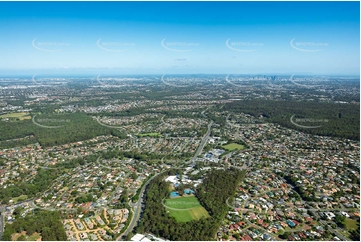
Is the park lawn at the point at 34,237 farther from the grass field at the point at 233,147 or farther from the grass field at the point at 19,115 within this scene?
the grass field at the point at 19,115

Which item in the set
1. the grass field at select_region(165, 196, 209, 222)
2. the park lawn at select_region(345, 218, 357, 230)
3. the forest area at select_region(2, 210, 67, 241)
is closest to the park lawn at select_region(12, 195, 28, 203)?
the forest area at select_region(2, 210, 67, 241)

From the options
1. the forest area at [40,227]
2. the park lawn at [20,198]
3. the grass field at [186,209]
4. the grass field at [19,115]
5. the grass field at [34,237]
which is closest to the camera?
the forest area at [40,227]

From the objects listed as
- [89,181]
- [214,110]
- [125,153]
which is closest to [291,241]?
[89,181]

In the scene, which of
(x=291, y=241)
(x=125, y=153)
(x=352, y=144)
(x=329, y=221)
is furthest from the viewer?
(x=352, y=144)

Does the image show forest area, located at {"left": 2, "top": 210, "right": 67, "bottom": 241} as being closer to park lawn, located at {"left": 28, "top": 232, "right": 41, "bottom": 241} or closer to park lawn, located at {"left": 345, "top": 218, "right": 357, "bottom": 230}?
park lawn, located at {"left": 28, "top": 232, "right": 41, "bottom": 241}

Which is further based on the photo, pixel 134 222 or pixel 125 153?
pixel 125 153

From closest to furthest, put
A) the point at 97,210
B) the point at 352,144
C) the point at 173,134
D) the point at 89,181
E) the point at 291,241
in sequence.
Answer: the point at 291,241, the point at 97,210, the point at 89,181, the point at 352,144, the point at 173,134

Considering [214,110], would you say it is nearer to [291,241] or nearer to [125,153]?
[125,153]

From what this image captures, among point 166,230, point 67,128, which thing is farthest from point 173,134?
point 166,230

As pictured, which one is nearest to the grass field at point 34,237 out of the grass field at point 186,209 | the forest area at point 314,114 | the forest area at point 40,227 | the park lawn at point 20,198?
the forest area at point 40,227
